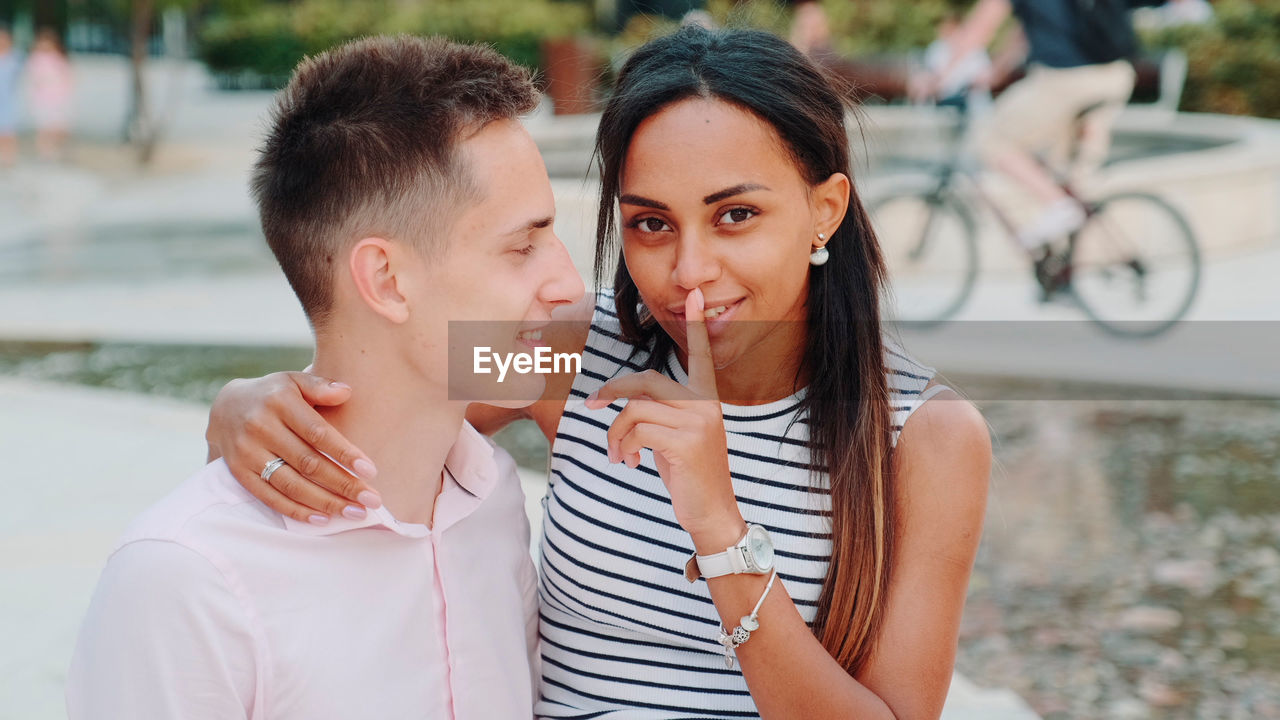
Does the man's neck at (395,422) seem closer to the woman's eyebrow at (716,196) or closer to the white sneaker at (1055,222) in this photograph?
the woman's eyebrow at (716,196)

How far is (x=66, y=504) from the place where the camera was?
14.3 feet

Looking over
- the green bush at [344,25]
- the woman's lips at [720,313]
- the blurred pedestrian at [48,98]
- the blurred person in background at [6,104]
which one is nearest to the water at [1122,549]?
the woman's lips at [720,313]

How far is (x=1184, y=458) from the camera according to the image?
5434 millimetres

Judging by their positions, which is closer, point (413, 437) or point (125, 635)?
point (125, 635)

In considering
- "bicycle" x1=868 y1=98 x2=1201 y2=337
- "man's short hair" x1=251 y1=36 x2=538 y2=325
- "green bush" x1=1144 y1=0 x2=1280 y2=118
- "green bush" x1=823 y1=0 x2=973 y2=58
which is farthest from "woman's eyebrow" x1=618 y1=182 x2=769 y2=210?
"green bush" x1=823 y1=0 x2=973 y2=58

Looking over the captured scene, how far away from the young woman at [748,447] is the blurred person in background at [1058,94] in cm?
551

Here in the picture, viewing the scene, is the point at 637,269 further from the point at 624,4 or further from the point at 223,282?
the point at 624,4

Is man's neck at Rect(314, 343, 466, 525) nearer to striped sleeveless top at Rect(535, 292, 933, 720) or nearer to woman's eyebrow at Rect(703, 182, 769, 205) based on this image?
striped sleeveless top at Rect(535, 292, 933, 720)

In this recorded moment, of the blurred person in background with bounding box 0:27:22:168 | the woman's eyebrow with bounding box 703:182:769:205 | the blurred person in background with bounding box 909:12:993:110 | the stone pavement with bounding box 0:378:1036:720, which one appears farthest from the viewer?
the blurred person in background with bounding box 0:27:22:168

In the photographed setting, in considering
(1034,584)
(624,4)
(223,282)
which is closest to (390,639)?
(1034,584)

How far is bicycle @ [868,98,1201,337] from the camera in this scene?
283 inches

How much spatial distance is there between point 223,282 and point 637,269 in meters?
8.52

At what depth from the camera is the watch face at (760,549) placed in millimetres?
1729

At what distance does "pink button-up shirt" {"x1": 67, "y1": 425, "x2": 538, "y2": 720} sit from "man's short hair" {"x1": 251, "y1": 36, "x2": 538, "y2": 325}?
329 mm
